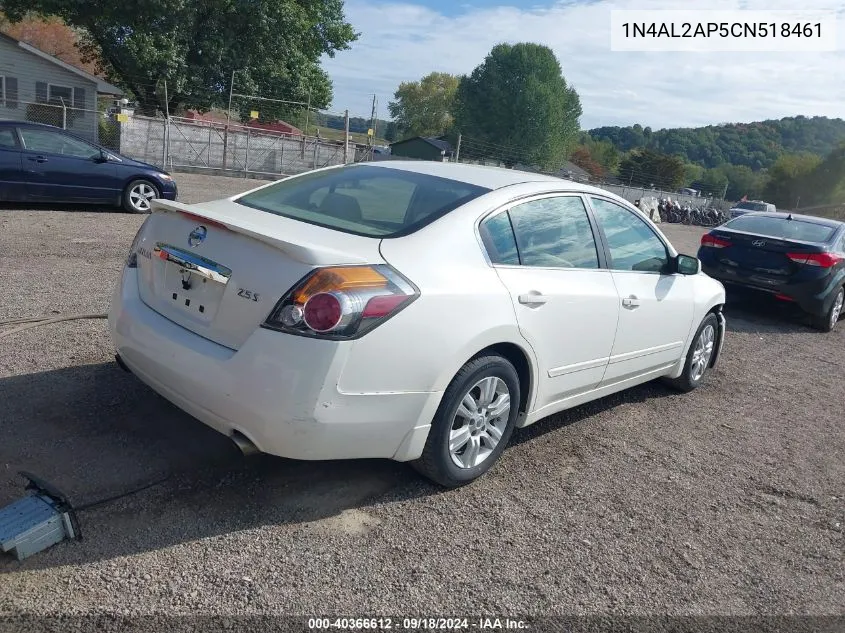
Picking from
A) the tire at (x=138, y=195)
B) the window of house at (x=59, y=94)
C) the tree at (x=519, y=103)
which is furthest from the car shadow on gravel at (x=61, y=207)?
the tree at (x=519, y=103)

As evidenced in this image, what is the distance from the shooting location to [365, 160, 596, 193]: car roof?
13.1 feet

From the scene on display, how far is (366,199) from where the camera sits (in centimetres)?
388

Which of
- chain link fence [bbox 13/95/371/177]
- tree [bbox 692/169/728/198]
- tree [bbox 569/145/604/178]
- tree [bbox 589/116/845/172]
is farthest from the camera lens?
→ tree [bbox 569/145/604/178]

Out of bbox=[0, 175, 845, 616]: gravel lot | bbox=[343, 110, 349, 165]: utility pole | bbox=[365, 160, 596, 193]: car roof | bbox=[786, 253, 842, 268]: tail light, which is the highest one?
bbox=[343, 110, 349, 165]: utility pole

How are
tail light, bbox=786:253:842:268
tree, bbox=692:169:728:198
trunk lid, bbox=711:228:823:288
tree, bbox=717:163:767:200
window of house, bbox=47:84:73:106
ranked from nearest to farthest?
tail light, bbox=786:253:842:268, trunk lid, bbox=711:228:823:288, window of house, bbox=47:84:73:106, tree, bbox=717:163:767:200, tree, bbox=692:169:728:198

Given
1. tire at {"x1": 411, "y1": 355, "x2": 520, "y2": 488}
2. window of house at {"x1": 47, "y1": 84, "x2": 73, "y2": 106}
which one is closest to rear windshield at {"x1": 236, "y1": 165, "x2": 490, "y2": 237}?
tire at {"x1": 411, "y1": 355, "x2": 520, "y2": 488}

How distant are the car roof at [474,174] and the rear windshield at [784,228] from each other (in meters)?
5.68

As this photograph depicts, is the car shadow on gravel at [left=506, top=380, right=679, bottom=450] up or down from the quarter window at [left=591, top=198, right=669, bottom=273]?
down

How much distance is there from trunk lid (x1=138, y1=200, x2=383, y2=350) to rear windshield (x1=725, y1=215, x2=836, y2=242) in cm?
763

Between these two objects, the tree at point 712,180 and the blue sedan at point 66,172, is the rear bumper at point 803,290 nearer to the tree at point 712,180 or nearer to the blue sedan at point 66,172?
the blue sedan at point 66,172

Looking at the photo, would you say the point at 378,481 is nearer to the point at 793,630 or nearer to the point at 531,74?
the point at 793,630

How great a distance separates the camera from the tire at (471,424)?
11.0 feet

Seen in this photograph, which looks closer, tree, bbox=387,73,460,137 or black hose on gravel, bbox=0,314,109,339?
black hose on gravel, bbox=0,314,109,339

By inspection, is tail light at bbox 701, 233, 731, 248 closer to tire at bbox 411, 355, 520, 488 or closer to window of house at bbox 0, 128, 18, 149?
tire at bbox 411, 355, 520, 488
